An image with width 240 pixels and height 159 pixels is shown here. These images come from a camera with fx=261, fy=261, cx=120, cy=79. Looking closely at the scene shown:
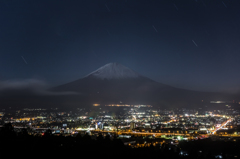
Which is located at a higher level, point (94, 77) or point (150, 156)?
point (94, 77)

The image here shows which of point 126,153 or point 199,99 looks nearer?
point 126,153

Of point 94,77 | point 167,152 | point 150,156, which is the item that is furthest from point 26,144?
point 94,77

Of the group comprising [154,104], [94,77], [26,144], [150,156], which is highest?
[94,77]

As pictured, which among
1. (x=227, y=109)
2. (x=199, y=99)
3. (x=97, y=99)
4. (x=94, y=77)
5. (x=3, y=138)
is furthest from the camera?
(x=94, y=77)

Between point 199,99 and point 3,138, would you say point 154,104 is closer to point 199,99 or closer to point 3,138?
point 199,99

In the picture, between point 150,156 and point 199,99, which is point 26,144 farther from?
point 199,99

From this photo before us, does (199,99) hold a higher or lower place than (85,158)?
higher

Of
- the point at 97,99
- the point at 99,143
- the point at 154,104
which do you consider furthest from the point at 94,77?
the point at 99,143

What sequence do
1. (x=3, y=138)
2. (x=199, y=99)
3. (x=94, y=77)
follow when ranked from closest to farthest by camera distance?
(x=3, y=138)
(x=199, y=99)
(x=94, y=77)

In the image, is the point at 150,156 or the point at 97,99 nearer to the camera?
the point at 150,156
